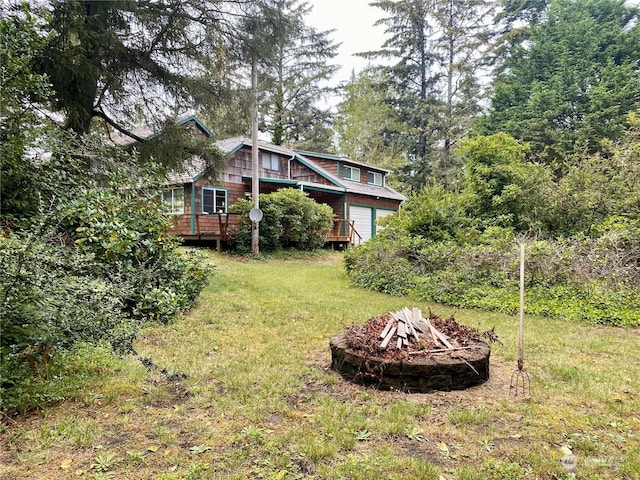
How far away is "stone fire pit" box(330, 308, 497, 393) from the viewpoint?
318cm

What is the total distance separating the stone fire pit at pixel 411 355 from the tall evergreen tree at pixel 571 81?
776 inches


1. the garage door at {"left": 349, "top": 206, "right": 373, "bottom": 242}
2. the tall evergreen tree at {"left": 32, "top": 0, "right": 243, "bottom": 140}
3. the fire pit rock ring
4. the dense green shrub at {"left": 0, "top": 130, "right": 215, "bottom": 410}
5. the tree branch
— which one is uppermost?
the tall evergreen tree at {"left": 32, "top": 0, "right": 243, "bottom": 140}

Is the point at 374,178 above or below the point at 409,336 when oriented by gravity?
above

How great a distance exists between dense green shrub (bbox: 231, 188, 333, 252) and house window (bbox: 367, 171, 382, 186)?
24.5 ft

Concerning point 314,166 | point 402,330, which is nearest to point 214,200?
point 314,166

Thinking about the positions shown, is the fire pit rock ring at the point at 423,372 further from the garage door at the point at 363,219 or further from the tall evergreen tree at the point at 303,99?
the tall evergreen tree at the point at 303,99

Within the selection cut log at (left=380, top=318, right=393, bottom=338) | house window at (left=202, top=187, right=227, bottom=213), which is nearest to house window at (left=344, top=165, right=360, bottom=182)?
house window at (left=202, top=187, right=227, bottom=213)

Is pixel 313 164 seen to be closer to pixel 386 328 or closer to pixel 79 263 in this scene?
pixel 386 328

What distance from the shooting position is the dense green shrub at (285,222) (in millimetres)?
13242

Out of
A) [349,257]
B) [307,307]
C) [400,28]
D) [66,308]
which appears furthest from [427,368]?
[400,28]

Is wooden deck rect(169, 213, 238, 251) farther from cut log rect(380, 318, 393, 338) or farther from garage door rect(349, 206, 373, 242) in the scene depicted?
cut log rect(380, 318, 393, 338)

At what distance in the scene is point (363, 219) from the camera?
1978 cm

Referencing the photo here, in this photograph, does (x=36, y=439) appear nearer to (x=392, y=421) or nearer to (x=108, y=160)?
(x=392, y=421)

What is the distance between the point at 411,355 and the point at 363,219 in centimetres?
1668
